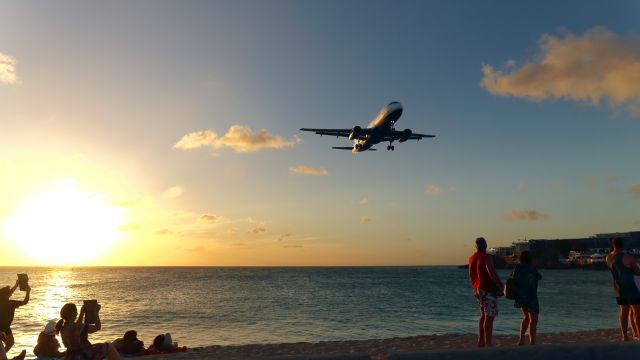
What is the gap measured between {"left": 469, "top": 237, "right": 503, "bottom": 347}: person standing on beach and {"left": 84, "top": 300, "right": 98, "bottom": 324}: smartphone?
6627 millimetres

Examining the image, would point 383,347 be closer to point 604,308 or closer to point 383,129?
point 383,129

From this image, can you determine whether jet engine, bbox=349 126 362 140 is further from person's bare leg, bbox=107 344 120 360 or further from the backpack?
person's bare leg, bbox=107 344 120 360

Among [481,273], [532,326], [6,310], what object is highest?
[481,273]

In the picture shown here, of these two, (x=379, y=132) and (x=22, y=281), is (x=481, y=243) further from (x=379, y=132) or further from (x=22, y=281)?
(x=379, y=132)

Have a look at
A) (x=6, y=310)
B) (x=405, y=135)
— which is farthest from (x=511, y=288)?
(x=405, y=135)

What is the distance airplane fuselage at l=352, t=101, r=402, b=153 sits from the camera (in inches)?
1836

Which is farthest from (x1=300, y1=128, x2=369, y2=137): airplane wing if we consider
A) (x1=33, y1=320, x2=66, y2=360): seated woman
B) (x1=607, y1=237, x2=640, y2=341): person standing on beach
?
(x1=607, y1=237, x2=640, y2=341): person standing on beach

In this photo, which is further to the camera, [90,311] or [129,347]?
[129,347]

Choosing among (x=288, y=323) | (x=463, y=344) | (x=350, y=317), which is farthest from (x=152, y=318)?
(x=463, y=344)

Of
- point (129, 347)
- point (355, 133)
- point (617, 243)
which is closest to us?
point (617, 243)

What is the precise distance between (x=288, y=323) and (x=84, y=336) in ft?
101

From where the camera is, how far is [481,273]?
30.6ft

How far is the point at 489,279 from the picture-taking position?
30.4ft

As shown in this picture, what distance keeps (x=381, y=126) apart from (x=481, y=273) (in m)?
39.3
